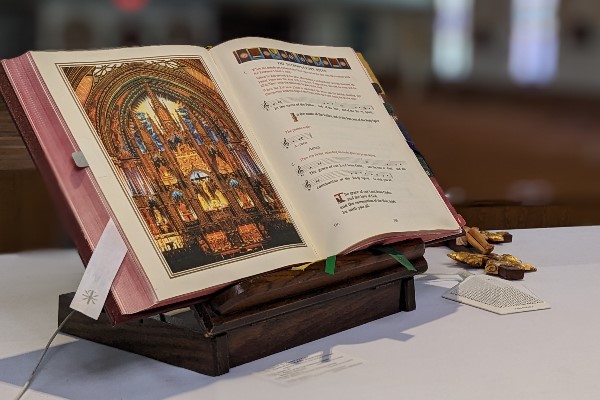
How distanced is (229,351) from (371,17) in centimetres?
135

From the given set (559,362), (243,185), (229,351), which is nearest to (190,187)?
(243,185)

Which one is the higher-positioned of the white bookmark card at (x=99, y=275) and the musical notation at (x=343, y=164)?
the musical notation at (x=343, y=164)

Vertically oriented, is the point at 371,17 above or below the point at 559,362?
above

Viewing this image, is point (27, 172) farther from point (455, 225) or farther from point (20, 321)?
point (455, 225)

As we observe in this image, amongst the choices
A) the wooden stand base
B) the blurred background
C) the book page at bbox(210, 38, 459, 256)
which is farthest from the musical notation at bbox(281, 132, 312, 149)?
the blurred background

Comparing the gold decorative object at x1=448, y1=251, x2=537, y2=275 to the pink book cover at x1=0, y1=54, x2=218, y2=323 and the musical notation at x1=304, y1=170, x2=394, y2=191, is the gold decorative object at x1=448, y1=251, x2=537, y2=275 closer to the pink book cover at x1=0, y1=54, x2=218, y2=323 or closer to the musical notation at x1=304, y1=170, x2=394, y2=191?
the musical notation at x1=304, y1=170, x2=394, y2=191

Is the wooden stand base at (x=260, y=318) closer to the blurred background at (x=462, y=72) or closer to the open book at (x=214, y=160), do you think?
the open book at (x=214, y=160)

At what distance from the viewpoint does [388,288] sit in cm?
121

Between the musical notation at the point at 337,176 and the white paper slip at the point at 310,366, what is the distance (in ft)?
0.68

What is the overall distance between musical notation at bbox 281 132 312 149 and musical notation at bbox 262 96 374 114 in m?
0.05

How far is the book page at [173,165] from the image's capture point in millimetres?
933

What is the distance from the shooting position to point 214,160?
1054 millimetres

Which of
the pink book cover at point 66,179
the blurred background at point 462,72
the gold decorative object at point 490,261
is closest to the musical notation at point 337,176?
the pink book cover at point 66,179

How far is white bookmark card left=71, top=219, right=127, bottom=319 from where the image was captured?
0.89 metres
